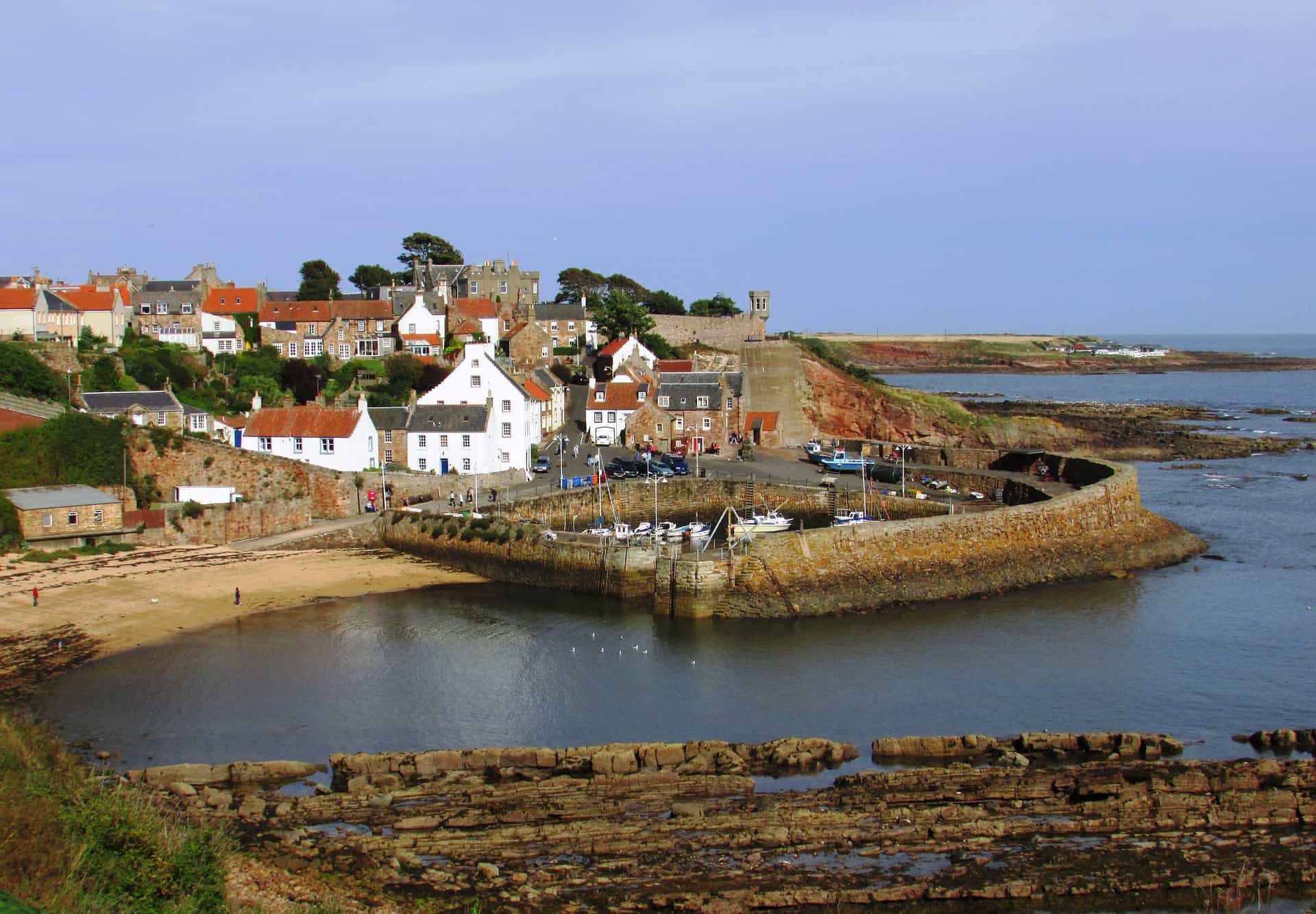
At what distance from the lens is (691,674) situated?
82.0 ft

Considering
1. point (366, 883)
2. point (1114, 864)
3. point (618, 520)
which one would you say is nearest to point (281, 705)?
point (366, 883)

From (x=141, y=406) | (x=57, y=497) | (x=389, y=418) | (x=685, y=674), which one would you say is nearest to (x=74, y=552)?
(x=57, y=497)

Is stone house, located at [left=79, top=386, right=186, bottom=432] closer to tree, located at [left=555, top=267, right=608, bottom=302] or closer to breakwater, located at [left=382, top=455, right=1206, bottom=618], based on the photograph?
breakwater, located at [left=382, top=455, right=1206, bottom=618]

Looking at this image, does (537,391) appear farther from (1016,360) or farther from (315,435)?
(1016,360)

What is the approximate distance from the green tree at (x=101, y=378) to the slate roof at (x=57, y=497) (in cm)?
987

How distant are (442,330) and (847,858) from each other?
43.5m

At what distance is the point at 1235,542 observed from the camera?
37969 mm

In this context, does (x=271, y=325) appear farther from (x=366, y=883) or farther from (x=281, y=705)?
(x=366, y=883)

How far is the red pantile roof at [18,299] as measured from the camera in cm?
4759

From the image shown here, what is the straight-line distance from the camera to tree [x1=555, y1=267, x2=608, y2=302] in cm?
8342

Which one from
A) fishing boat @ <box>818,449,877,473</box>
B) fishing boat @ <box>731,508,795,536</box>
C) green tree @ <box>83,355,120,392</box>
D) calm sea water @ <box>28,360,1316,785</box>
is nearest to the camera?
calm sea water @ <box>28,360,1316,785</box>

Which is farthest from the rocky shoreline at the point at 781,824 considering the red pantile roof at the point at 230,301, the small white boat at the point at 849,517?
the red pantile roof at the point at 230,301

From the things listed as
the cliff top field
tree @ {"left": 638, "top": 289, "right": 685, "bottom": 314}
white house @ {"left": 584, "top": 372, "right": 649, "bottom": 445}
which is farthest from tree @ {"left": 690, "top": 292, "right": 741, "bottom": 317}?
the cliff top field

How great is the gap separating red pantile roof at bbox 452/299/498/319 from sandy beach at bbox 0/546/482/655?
2542 cm
